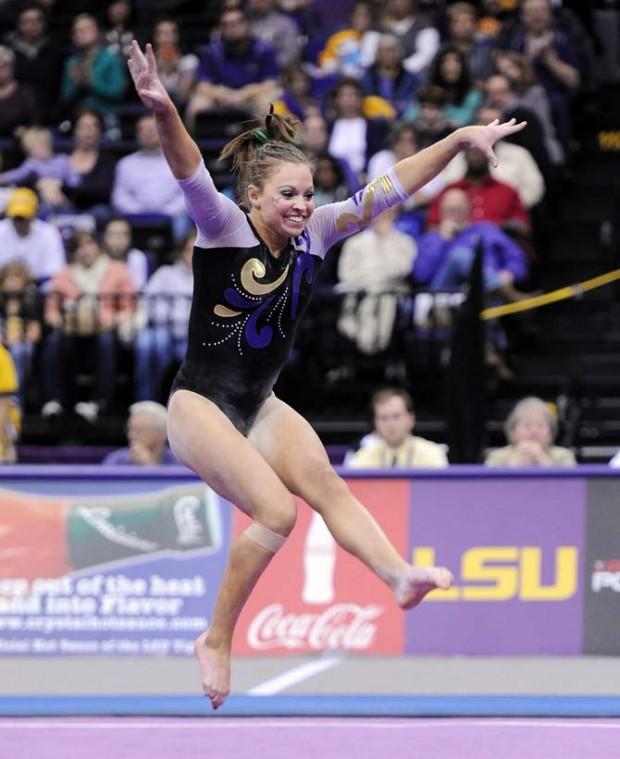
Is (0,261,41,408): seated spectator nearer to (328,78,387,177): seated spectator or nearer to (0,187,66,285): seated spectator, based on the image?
(0,187,66,285): seated spectator

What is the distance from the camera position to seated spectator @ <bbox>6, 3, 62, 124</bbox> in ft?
43.5

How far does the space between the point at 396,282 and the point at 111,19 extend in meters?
4.41

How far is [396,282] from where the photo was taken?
10.2 metres

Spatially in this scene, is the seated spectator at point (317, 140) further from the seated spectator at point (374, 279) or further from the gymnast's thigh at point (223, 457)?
the gymnast's thigh at point (223, 457)

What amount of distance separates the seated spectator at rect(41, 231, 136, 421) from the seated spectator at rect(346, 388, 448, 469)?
2238mm

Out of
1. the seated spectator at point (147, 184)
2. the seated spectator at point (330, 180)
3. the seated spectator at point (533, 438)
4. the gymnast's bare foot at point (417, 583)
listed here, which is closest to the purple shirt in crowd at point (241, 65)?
the seated spectator at point (147, 184)

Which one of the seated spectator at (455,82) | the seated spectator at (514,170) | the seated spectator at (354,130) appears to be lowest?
the seated spectator at (514,170)

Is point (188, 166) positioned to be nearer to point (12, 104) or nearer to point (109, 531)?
point (109, 531)

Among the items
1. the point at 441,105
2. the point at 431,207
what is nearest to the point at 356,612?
the point at 431,207

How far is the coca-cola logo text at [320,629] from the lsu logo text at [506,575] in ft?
1.22

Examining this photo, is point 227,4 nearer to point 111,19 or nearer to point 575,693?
point 111,19

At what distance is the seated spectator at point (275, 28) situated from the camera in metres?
12.7

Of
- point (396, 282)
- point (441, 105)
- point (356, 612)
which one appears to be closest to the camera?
point (356, 612)

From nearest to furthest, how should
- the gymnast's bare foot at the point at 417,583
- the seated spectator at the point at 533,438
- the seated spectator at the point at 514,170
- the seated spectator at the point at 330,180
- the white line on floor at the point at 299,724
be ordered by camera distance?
1. the gymnast's bare foot at the point at 417,583
2. the white line on floor at the point at 299,724
3. the seated spectator at the point at 533,438
4. the seated spectator at the point at 330,180
5. the seated spectator at the point at 514,170
